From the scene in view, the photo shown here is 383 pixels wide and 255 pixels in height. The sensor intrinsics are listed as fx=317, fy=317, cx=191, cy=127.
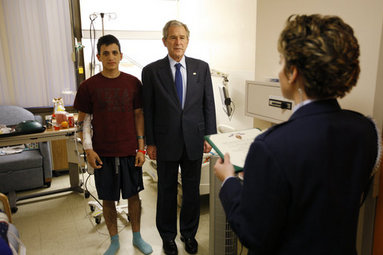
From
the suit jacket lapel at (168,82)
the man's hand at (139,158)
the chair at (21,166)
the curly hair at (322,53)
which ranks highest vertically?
the curly hair at (322,53)

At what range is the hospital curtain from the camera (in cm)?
354

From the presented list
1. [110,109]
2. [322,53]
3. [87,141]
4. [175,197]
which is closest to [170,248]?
[175,197]

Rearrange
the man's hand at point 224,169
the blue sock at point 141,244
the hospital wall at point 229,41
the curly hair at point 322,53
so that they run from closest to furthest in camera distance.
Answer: the curly hair at point 322,53 < the man's hand at point 224,169 < the blue sock at point 141,244 < the hospital wall at point 229,41

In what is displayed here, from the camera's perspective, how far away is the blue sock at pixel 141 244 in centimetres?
225

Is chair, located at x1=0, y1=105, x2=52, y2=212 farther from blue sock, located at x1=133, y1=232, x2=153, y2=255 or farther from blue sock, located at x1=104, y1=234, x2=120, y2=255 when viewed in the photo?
blue sock, located at x1=133, y1=232, x2=153, y2=255

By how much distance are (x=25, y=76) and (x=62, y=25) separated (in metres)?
0.74

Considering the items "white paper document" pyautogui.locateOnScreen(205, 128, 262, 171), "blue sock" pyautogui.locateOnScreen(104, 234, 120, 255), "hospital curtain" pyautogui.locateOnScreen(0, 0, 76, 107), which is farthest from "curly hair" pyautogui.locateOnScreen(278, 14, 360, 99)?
"hospital curtain" pyautogui.locateOnScreen(0, 0, 76, 107)

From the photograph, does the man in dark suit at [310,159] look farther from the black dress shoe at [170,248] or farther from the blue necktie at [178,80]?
the black dress shoe at [170,248]

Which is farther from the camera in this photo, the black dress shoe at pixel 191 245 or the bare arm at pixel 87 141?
the black dress shoe at pixel 191 245

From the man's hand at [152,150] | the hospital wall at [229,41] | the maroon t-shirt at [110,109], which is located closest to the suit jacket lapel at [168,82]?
the maroon t-shirt at [110,109]

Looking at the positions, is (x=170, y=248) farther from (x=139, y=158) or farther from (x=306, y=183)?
(x=306, y=183)

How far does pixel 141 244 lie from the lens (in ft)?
7.48

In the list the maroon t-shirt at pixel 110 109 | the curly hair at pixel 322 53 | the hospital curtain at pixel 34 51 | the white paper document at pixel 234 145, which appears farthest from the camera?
the hospital curtain at pixel 34 51

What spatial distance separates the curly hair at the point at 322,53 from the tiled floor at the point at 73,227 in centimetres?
181
